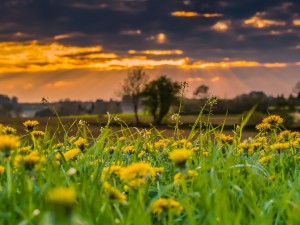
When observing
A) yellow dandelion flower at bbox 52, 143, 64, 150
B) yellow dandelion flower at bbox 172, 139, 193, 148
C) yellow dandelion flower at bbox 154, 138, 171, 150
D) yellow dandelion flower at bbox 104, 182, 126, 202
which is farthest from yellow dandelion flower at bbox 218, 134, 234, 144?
yellow dandelion flower at bbox 104, 182, 126, 202

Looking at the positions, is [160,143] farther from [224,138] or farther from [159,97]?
[159,97]

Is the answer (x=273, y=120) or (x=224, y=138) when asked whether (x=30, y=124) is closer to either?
(x=224, y=138)

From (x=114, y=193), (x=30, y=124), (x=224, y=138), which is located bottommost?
(x=114, y=193)

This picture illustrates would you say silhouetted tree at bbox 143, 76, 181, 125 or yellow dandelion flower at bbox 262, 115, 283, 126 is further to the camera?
silhouetted tree at bbox 143, 76, 181, 125

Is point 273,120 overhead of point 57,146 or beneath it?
overhead

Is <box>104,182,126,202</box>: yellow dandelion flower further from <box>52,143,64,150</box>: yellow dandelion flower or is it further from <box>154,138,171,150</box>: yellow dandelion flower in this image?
<box>154,138,171,150</box>: yellow dandelion flower

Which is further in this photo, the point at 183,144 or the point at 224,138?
the point at 183,144

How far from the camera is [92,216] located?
307 cm

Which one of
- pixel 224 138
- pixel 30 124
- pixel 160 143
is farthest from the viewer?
pixel 160 143

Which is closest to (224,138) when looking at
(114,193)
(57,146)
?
(57,146)

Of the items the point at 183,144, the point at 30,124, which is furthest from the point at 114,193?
the point at 183,144

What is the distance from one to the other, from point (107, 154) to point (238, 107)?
21450 mm

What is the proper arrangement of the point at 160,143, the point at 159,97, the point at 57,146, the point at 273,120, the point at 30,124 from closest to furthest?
1. the point at 30,124
2. the point at 273,120
3. the point at 57,146
4. the point at 160,143
5. the point at 159,97

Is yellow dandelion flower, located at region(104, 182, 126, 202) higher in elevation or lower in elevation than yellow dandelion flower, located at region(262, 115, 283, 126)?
lower
